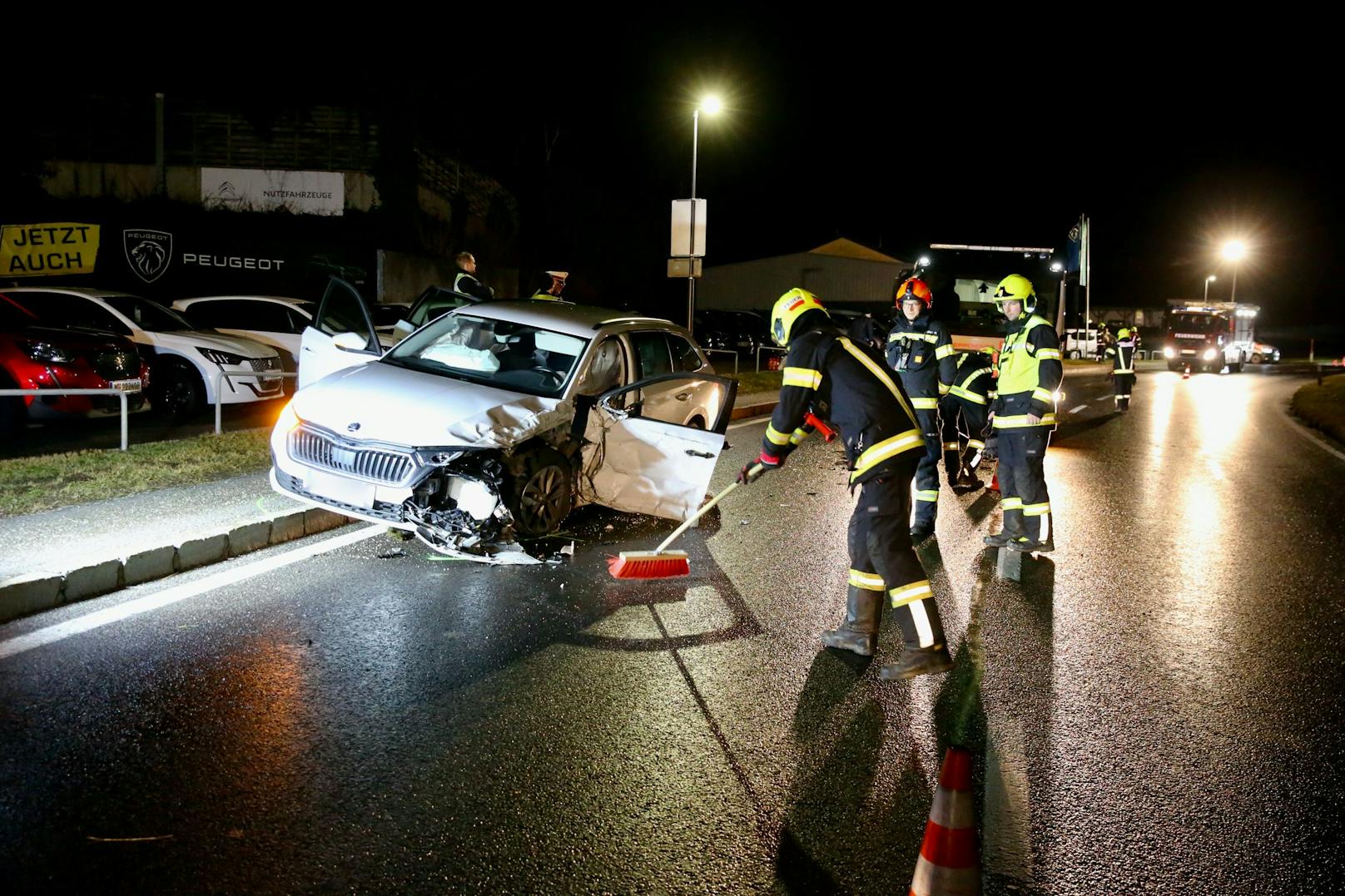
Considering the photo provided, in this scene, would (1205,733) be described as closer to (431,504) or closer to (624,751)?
(624,751)

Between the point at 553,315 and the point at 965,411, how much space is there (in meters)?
4.14

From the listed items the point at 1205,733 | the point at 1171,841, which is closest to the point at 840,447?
the point at 1205,733

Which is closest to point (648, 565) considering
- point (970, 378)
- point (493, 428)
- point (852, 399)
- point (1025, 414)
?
point (493, 428)

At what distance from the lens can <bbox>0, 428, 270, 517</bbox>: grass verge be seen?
26.1 feet

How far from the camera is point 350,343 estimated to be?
8.24m

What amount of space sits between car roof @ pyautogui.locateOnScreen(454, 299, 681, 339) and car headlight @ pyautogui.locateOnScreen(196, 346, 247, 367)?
5999mm

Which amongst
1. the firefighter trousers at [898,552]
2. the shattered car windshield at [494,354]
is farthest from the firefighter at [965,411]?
the firefighter trousers at [898,552]

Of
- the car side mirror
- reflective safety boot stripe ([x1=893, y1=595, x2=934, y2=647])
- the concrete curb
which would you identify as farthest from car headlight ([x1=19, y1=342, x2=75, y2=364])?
reflective safety boot stripe ([x1=893, y1=595, x2=934, y2=647])

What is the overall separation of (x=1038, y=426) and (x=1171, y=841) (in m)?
4.37

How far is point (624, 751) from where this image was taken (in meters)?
4.19

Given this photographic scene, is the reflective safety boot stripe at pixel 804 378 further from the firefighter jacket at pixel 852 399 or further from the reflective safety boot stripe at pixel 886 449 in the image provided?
the reflective safety boot stripe at pixel 886 449

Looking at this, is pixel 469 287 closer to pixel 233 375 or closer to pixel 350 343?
pixel 350 343

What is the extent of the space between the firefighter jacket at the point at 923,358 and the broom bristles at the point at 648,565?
264 cm

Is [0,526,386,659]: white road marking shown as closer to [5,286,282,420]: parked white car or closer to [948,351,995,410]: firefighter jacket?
[948,351,995,410]: firefighter jacket
